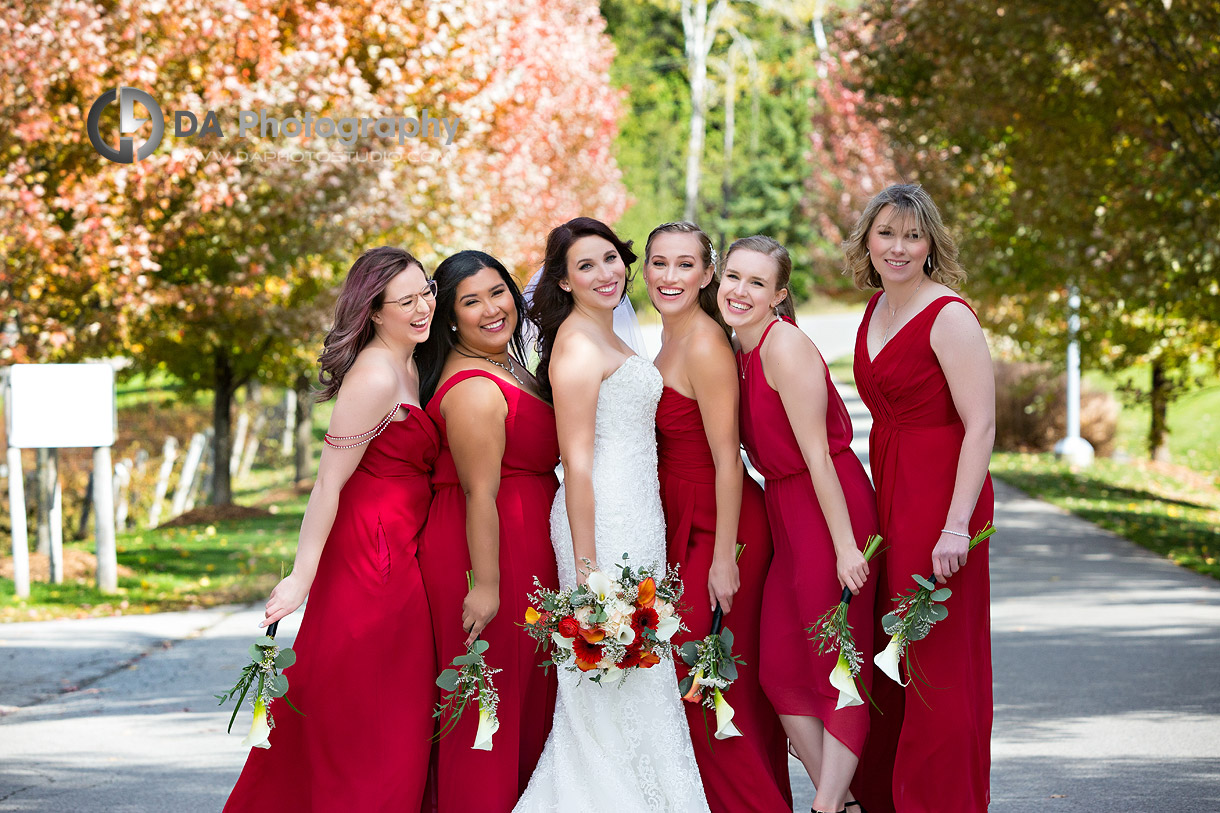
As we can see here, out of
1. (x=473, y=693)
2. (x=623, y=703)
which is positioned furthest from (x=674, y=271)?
(x=473, y=693)

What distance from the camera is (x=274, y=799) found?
14.1ft

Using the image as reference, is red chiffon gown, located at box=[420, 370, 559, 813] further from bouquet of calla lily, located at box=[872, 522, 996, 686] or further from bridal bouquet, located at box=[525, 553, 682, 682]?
bouquet of calla lily, located at box=[872, 522, 996, 686]

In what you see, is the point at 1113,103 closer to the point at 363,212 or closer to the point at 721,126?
the point at 363,212

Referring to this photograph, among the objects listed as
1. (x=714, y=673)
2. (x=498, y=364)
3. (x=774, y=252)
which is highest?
(x=774, y=252)

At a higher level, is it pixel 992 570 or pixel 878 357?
pixel 878 357

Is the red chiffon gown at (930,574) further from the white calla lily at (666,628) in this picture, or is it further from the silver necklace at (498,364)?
the silver necklace at (498,364)

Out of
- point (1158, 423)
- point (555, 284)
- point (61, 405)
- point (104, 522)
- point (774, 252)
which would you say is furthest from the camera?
point (1158, 423)

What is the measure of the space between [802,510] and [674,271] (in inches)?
41.1

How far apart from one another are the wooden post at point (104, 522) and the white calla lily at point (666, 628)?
7163 millimetres

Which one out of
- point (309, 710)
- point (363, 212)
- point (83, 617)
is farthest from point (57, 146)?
point (309, 710)

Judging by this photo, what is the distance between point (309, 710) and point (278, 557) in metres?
7.71

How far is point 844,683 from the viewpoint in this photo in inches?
165

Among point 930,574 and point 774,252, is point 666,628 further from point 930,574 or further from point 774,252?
point 774,252

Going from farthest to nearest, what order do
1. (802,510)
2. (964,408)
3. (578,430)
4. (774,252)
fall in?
(774,252) → (802,510) → (578,430) → (964,408)
